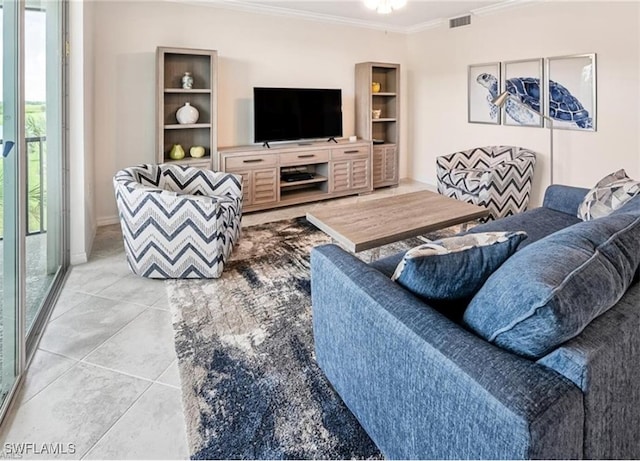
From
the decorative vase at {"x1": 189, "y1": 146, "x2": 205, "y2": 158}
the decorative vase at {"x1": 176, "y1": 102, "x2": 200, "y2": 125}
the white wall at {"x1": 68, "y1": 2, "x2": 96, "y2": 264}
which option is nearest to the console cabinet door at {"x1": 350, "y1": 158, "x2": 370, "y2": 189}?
the decorative vase at {"x1": 189, "y1": 146, "x2": 205, "y2": 158}

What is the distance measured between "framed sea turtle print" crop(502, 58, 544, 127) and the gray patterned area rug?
3.55m

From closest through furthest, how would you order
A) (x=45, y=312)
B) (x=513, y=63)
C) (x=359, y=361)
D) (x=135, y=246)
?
1. (x=359, y=361)
2. (x=45, y=312)
3. (x=135, y=246)
4. (x=513, y=63)

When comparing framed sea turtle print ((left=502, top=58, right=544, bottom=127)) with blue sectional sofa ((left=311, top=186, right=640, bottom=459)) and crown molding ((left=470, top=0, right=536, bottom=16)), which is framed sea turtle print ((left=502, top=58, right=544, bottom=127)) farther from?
blue sectional sofa ((left=311, top=186, right=640, bottom=459))

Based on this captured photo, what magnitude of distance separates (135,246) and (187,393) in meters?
1.58

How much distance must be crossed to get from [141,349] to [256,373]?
684 mm

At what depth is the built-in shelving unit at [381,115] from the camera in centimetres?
606

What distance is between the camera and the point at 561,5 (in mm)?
4605

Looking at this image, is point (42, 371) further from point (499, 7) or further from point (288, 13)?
Result: point (499, 7)

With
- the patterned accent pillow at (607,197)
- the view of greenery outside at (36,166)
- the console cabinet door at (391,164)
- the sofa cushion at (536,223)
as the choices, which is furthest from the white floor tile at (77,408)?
the console cabinet door at (391,164)

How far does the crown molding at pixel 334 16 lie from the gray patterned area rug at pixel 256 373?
3378mm

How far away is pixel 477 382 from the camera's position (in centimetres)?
97

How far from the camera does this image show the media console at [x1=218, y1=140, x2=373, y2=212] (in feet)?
16.4

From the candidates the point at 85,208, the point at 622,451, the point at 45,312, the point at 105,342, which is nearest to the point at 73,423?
the point at 105,342

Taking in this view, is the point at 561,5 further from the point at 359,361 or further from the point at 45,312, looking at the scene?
the point at 45,312
